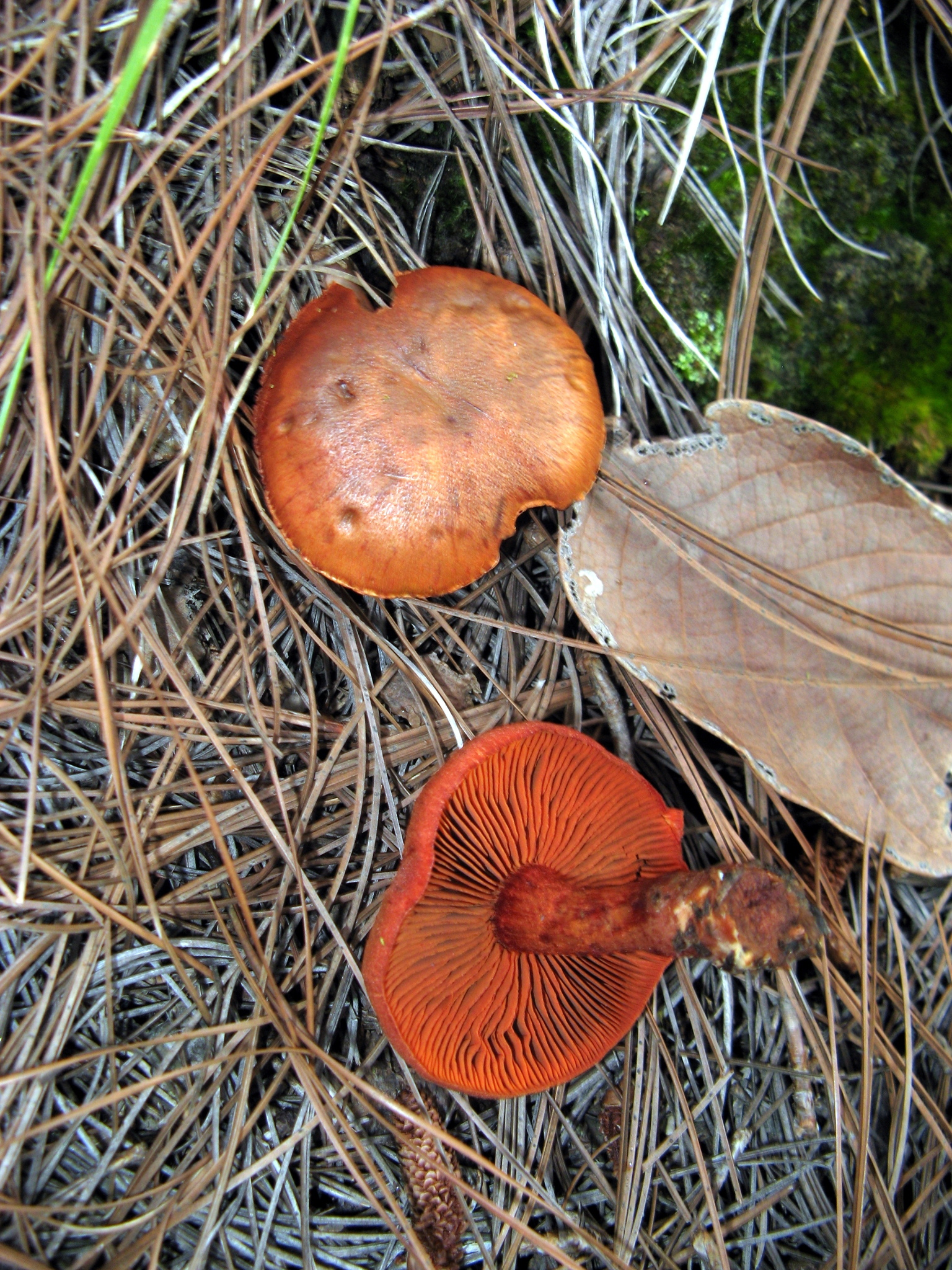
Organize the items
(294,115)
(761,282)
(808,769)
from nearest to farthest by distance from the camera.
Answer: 1. (294,115)
2. (808,769)
3. (761,282)

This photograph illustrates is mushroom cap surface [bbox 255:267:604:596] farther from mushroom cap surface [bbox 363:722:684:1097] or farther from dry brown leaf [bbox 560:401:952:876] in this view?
mushroom cap surface [bbox 363:722:684:1097]

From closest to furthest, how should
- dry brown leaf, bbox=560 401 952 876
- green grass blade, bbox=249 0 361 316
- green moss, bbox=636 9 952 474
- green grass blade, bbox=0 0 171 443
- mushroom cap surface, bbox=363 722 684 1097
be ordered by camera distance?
1. green grass blade, bbox=0 0 171 443
2. green grass blade, bbox=249 0 361 316
3. mushroom cap surface, bbox=363 722 684 1097
4. dry brown leaf, bbox=560 401 952 876
5. green moss, bbox=636 9 952 474

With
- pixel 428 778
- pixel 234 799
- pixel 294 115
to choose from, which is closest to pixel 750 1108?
pixel 428 778

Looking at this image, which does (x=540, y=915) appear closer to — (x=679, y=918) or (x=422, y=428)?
(x=679, y=918)

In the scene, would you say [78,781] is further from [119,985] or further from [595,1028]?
[595,1028]

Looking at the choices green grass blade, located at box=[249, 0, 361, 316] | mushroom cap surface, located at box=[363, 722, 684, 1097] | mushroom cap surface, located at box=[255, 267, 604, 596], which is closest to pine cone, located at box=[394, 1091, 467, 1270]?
mushroom cap surface, located at box=[363, 722, 684, 1097]

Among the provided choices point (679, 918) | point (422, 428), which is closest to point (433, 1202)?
point (679, 918)

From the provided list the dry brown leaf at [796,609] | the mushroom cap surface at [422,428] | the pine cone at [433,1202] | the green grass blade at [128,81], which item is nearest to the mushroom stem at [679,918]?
the dry brown leaf at [796,609]
